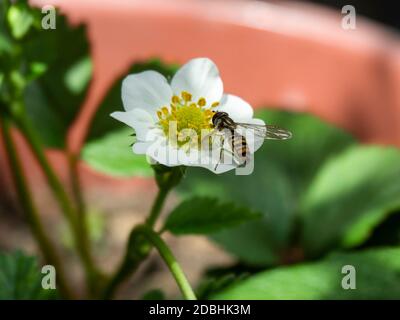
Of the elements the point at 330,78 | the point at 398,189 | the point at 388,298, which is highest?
the point at 330,78

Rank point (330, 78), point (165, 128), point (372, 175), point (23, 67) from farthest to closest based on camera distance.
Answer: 1. point (330, 78)
2. point (372, 175)
3. point (23, 67)
4. point (165, 128)

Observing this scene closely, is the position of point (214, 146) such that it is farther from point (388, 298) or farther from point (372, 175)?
point (372, 175)

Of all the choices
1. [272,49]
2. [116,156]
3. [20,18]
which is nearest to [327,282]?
[116,156]

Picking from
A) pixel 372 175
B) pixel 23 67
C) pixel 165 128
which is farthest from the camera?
pixel 372 175

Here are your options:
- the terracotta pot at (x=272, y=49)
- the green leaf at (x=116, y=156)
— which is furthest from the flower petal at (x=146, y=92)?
the terracotta pot at (x=272, y=49)

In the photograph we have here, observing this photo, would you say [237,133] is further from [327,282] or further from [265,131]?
[327,282]

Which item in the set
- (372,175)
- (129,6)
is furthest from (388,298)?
(129,6)

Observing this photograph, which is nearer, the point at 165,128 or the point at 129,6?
the point at 165,128
